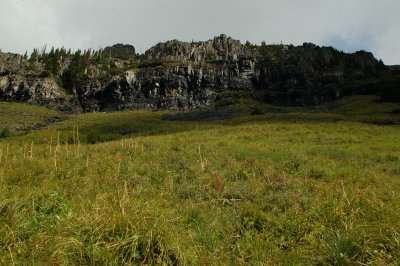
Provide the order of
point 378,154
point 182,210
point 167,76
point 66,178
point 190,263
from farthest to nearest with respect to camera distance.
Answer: point 167,76 < point 378,154 < point 66,178 < point 182,210 < point 190,263

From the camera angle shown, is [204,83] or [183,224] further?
[204,83]

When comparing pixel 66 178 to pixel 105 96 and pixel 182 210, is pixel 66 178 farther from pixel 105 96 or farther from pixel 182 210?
pixel 105 96

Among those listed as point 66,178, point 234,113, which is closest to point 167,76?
point 234,113

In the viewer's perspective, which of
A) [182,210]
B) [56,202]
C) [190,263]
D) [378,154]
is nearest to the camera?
[190,263]

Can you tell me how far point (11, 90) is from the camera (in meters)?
180

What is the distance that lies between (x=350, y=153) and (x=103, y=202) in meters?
22.4

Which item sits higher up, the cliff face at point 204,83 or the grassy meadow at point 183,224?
the cliff face at point 204,83

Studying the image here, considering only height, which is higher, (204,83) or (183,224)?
(204,83)

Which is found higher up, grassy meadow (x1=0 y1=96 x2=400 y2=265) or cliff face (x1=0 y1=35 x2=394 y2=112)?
cliff face (x1=0 y1=35 x2=394 y2=112)

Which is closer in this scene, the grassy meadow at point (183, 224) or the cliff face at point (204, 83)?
the grassy meadow at point (183, 224)

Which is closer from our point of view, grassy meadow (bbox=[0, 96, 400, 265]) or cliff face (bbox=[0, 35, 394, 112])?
grassy meadow (bbox=[0, 96, 400, 265])

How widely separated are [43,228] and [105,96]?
598 feet

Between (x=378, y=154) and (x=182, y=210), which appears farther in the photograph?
(x=378, y=154)

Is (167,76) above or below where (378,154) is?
above
